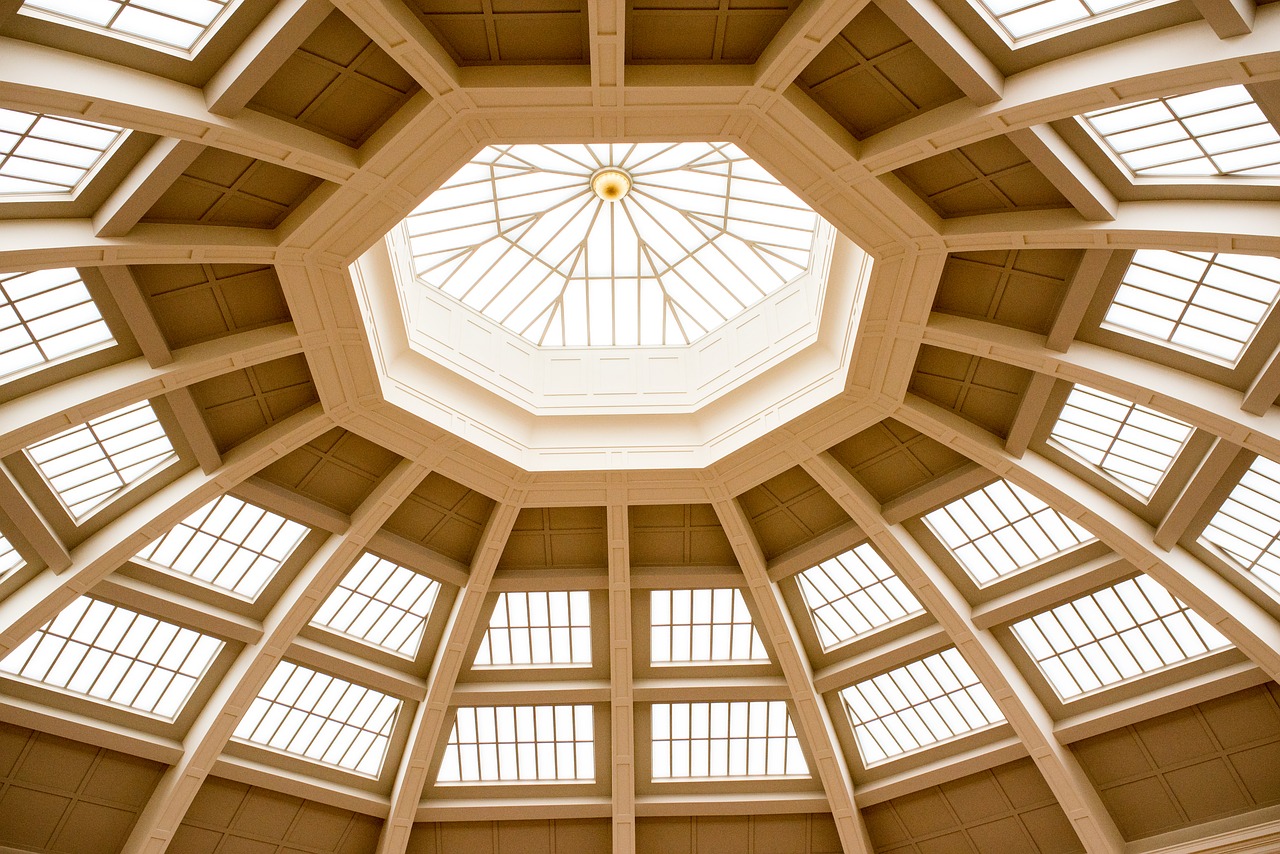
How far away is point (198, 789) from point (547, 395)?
1202 cm

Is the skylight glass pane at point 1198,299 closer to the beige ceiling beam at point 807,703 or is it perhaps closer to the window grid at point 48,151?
the beige ceiling beam at point 807,703

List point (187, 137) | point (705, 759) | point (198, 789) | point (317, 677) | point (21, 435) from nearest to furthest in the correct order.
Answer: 1. point (187, 137)
2. point (21, 435)
3. point (198, 789)
4. point (317, 677)
5. point (705, 759)

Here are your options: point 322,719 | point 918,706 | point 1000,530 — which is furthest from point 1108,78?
point 322,719

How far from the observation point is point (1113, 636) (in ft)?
72.7

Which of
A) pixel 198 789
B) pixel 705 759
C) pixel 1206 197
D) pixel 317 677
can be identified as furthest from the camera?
pixel 705 759

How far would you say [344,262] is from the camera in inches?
674

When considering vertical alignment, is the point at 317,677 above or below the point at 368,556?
below

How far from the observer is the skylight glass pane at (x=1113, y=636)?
21359mm

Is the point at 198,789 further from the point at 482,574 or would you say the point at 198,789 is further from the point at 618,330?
the point at 618,330

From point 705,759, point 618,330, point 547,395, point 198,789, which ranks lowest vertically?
point 198,789

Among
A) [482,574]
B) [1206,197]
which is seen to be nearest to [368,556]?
[482,574]

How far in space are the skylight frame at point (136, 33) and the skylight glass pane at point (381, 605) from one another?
12800 mm

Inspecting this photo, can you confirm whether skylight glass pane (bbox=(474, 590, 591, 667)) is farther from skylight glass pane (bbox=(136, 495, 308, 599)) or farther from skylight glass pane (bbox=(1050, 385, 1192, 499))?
skylight glass pane (bbox=(1050, 385, 1192, 499))

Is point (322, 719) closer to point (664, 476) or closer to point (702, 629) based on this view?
point (702, 629)
